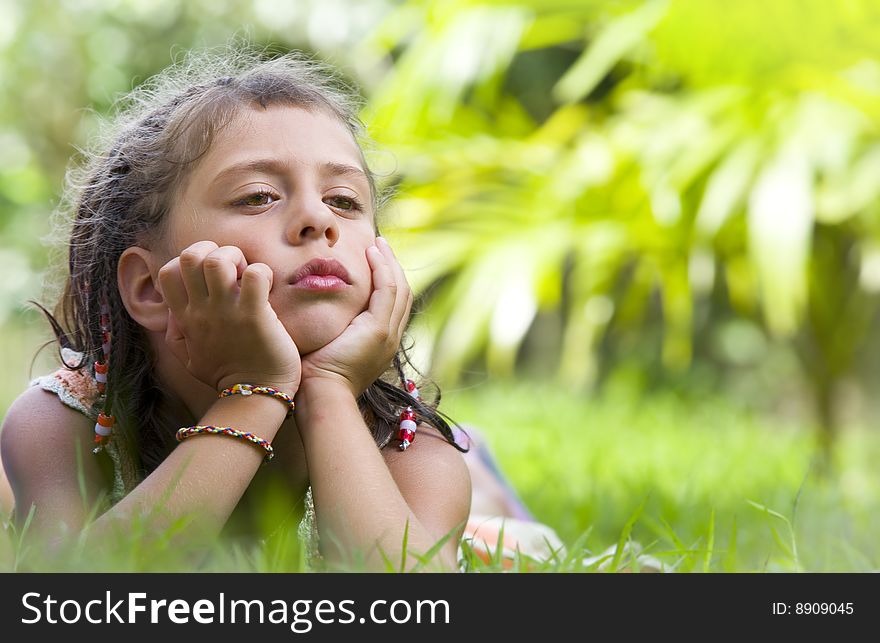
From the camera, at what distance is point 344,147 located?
1.67 m

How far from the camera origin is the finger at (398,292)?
163cm

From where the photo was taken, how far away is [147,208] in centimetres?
171

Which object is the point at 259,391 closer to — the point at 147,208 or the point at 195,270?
the point at 195,270

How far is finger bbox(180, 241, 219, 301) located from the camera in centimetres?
146

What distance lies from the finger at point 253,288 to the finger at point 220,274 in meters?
0.02

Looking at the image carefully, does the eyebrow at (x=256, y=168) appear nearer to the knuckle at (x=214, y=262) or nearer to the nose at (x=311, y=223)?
the nose at (x=311, y=223)

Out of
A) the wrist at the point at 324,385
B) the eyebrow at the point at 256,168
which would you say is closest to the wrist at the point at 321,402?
the wrist at the point at 324,385

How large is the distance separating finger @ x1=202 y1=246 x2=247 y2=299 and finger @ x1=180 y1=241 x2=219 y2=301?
1 centimetres

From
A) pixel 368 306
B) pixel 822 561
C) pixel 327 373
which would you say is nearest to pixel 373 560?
pixel 327 373

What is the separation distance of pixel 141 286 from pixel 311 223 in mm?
362

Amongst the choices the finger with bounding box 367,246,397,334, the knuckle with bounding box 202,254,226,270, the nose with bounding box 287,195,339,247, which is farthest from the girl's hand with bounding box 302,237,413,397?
the knuckle with bounding box 202,254,226,270

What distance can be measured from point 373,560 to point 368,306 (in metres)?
0.46

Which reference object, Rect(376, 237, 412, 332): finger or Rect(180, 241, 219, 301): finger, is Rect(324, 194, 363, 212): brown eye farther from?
Rect(180, 241, 219, 301): finger

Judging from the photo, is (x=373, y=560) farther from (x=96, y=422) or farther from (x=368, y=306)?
(x=96, y=422)
